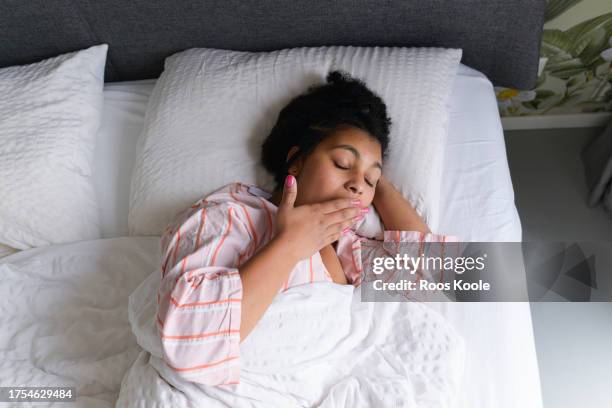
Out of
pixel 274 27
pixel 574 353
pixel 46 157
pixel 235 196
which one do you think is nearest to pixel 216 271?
pixel 235 196

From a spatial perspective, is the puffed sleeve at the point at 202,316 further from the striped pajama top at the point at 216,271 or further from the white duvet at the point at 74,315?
the white duvet at the point at 74,315

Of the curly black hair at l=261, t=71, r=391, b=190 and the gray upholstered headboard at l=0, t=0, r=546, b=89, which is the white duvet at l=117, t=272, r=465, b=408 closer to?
the curly black hair at l=261, t=71, r=391, b=190

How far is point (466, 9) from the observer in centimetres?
139

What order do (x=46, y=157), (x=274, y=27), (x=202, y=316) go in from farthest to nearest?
1. (x=274, y=27)
2. (x=46, y=157)
3. (x=202, y=316)

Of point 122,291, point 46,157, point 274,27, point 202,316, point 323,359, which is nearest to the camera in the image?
point 202,316

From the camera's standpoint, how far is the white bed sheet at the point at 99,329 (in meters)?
1.06

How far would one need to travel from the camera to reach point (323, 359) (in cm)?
101

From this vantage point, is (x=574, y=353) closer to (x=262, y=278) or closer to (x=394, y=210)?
(x=394, y=210)

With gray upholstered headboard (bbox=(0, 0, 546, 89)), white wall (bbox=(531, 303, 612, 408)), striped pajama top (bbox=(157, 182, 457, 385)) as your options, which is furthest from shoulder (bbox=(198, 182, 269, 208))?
white wall (bbox=(531, 303, 612, 408))

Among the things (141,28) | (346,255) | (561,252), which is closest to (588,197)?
(561,252)

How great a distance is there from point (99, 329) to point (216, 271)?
38 cm

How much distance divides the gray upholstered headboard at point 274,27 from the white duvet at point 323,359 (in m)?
0.77

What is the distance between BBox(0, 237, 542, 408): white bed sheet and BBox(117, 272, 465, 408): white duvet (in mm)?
81

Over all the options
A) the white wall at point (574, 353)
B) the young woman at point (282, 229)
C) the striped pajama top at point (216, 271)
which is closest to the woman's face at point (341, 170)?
the young woman at point (282, 229)
